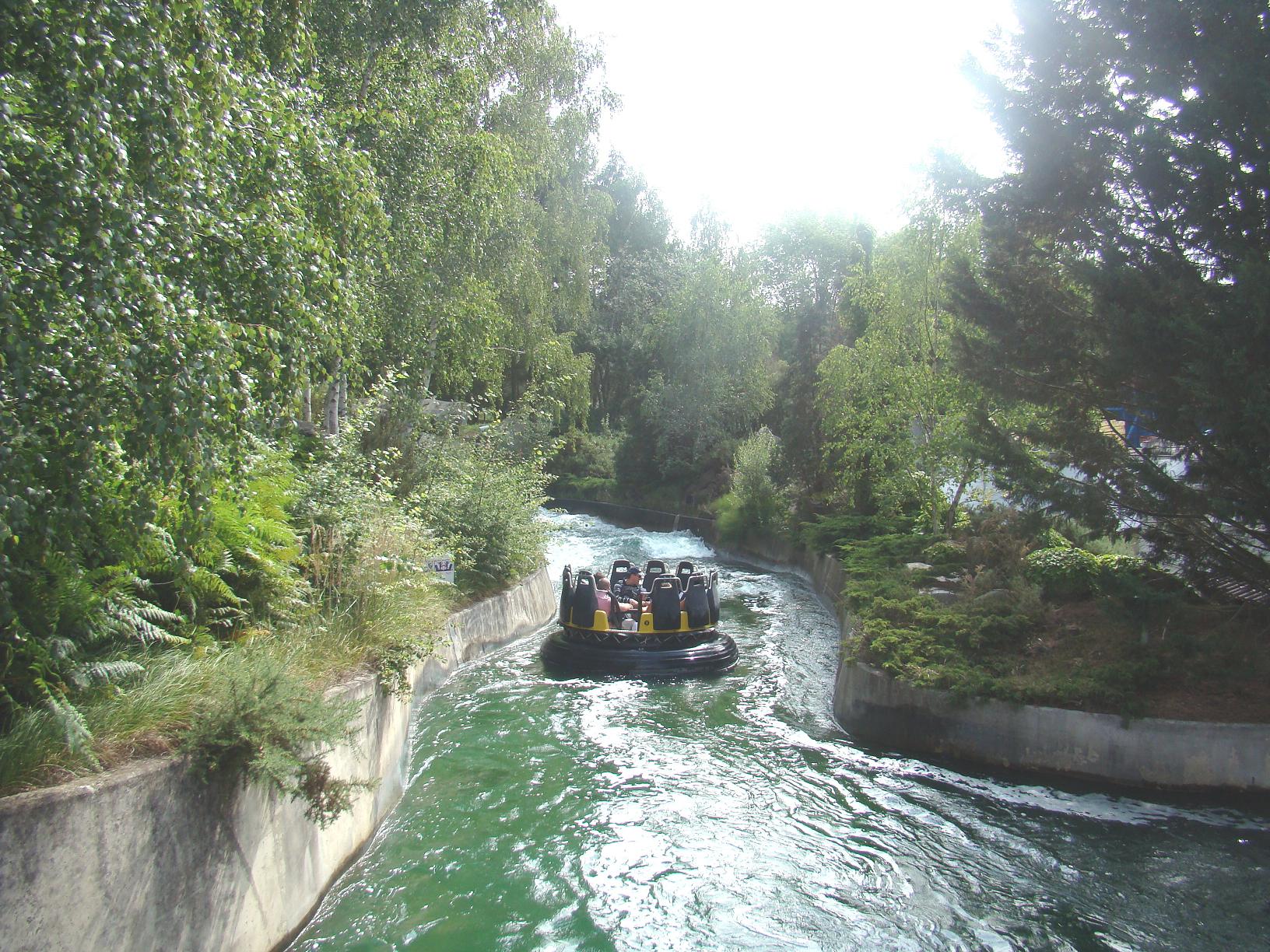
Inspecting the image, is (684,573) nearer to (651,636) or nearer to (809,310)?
(651,636)

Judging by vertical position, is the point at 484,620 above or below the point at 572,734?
above

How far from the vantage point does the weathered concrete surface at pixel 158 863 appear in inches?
152

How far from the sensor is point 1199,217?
29.6 ft

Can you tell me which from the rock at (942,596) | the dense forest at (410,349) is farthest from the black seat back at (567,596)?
the rock at (942,596)

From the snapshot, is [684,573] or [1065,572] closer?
[1065,572]

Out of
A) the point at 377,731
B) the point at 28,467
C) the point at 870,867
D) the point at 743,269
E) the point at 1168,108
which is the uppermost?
the point at 743,269

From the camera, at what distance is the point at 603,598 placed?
14.0 metres

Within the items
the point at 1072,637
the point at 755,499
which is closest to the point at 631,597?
the point at 1072,637

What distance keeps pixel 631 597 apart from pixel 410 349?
17.9 feet

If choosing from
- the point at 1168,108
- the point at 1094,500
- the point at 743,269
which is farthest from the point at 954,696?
the point at 743,269

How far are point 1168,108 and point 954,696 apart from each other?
6537 millimetres

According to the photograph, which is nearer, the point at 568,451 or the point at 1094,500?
the point at 1094,500

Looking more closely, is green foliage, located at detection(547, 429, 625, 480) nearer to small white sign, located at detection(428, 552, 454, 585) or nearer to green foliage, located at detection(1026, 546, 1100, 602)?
small white sign, located at detection(428, 552, 454, 585)

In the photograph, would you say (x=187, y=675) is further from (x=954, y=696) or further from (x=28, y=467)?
(x=954, y=696)
